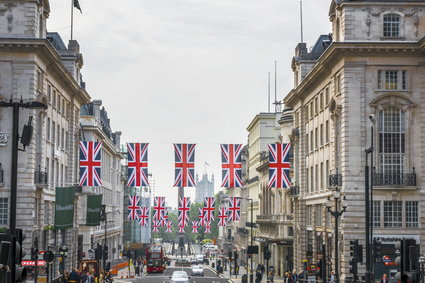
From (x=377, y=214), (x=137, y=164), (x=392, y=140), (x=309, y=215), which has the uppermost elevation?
(x=392, y=140)

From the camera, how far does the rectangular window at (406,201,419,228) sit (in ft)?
192

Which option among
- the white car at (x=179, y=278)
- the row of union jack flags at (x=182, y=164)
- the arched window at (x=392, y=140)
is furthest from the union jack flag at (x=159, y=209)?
the arched window at (x=392, y=140)

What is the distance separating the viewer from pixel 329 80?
214ft

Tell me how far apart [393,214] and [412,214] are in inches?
49.2

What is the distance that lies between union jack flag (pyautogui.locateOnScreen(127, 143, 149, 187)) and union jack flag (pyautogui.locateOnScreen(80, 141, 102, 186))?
2.32 m

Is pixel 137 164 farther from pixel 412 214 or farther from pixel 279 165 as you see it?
pixel 412 214

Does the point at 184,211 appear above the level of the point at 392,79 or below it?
below

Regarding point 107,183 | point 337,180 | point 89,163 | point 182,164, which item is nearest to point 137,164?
point 182,164

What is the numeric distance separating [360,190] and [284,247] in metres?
42.4

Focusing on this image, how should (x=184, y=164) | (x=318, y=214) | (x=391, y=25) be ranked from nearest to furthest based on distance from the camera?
(x=391, y=25)
(x=184, y=164)
(x=318, y=214)

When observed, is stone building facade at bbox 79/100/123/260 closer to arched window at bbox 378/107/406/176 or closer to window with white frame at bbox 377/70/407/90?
arched window at bbox 378/107/406/176

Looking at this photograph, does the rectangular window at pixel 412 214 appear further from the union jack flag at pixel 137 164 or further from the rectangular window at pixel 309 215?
the union jack flag at pixel 137 164

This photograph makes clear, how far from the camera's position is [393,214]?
192 ft

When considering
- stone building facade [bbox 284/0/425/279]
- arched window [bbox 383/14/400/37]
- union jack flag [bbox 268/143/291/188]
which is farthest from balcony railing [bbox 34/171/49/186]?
arched window [bbox 383/14/400/37]
